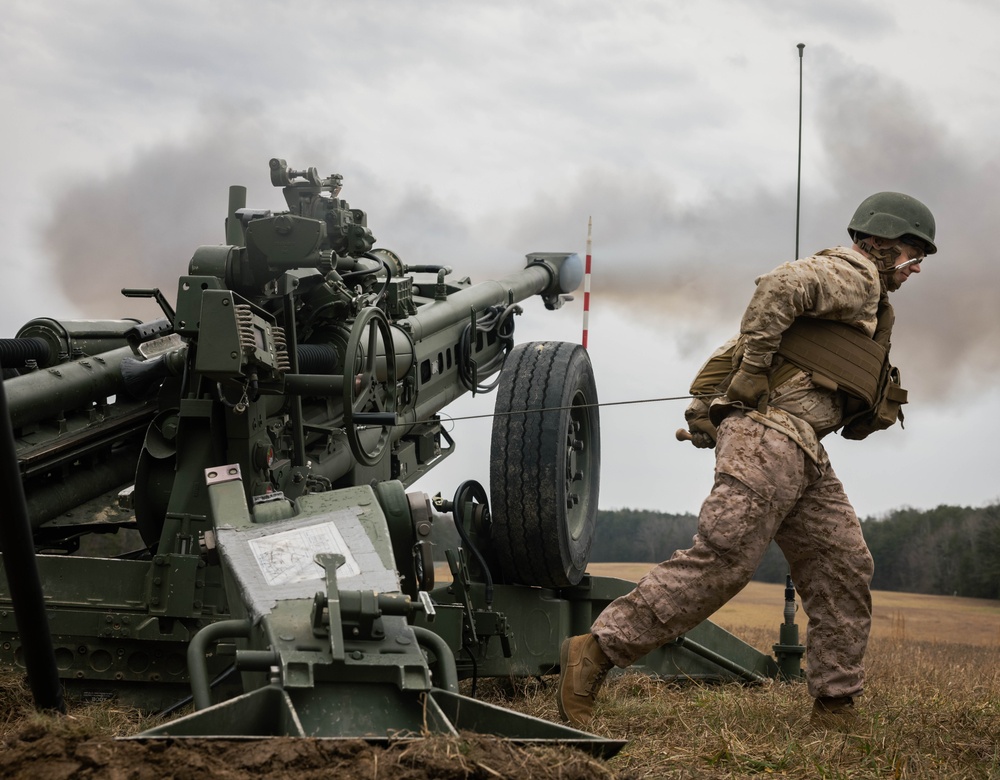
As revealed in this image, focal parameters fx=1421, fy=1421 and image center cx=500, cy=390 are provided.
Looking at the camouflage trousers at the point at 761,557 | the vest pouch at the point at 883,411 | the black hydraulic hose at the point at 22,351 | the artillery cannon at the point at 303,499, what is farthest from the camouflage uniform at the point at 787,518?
the black hydraulic hose at the point at 22,351

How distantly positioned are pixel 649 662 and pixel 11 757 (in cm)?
445

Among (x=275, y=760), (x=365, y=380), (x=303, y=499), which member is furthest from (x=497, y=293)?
(x=275, y=760)

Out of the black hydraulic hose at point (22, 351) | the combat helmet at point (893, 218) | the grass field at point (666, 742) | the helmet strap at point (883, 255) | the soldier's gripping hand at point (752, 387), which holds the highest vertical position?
the combat helmet at point (893, 218)

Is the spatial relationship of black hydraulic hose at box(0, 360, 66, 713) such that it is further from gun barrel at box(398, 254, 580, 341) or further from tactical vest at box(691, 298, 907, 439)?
gun barrel at box(398, 254, 580, 341)

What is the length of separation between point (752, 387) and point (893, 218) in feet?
3.02

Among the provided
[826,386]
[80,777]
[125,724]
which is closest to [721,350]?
[826,386]

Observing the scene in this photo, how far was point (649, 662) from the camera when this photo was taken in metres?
7.14

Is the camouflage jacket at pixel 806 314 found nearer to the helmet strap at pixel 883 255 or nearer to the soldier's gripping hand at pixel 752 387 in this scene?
the soldier's gripping hand at pixel 752 387

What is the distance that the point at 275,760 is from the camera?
122 inches

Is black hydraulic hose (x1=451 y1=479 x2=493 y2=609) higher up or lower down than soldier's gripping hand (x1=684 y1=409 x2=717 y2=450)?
lower down

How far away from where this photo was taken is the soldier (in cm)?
500

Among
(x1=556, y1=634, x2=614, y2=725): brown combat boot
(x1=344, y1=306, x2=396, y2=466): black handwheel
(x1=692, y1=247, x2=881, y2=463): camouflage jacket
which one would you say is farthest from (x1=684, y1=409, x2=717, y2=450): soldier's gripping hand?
(x1=344, y1=306, x2=396, y2=466): black handwheel

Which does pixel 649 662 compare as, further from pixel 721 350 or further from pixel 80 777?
pixel 80 777

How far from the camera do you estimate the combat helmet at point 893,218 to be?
5445mm
